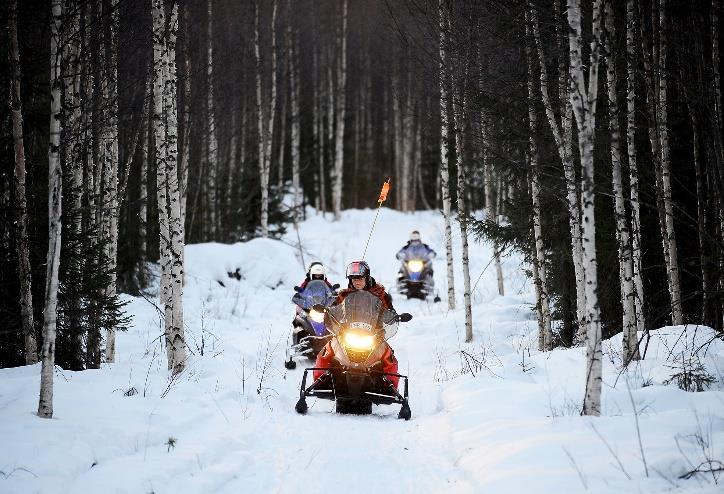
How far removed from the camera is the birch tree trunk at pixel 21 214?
6.56 metres

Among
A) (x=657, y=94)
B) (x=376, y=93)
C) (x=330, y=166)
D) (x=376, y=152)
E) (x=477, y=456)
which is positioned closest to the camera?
(x=477, y=456)

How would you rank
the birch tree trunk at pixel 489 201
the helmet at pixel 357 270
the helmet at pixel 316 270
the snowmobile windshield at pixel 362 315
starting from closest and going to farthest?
the snowmobile windshield at pixel 362 315
the helmet at pixel 357 270
the birch tree trunk at pixel 489 201
the helmet at pixel 316 270

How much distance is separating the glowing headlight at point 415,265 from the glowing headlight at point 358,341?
993cm

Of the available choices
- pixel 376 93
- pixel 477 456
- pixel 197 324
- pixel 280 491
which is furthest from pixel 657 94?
pixel 376 93

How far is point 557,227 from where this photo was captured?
10.0 meters

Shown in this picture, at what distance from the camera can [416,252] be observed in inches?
693

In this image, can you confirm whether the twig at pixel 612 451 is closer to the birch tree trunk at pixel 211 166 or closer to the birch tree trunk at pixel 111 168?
the birch tree trunk at pixel 111 168

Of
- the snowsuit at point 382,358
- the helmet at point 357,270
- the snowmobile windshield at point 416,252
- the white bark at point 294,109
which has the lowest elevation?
the snowsuit at point 382,358

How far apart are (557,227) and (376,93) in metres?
34.4

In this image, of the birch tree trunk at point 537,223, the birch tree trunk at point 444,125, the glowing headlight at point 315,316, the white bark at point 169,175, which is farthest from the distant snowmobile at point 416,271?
the white bark at point 169,175

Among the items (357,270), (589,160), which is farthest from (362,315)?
(589,160)

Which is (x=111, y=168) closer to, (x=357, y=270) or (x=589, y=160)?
(x=357, y=270)

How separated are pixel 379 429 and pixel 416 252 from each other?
11449 mm

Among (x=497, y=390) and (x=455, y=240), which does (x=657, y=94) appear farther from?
(x=455, y=240)
